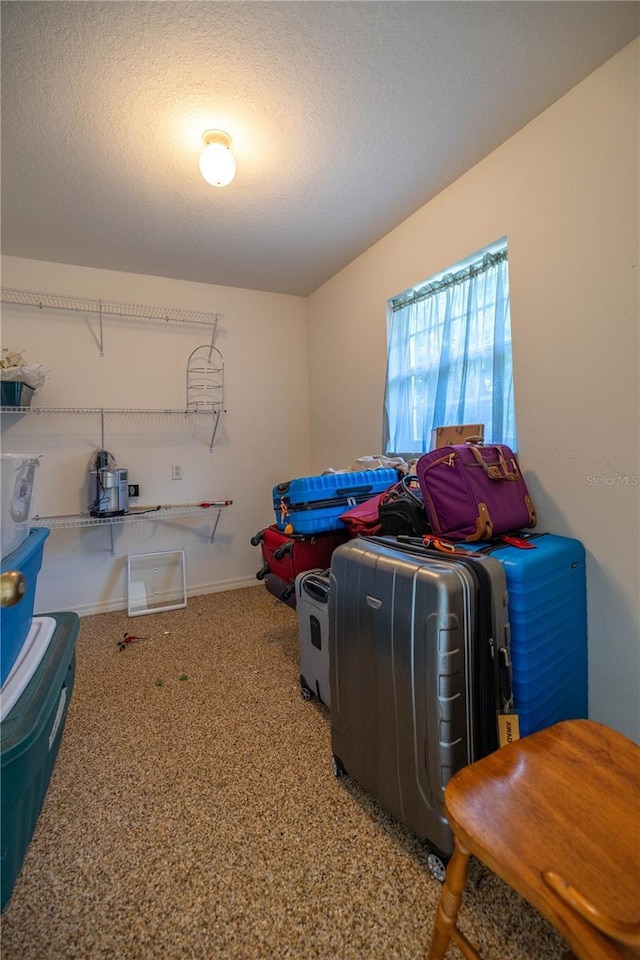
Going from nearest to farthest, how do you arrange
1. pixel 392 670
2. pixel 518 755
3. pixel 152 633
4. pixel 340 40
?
pixel 518 755 → pixel 392 670 → pixel 340 40 → pixel 152 633

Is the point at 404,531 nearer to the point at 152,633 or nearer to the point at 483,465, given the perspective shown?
the point at 483,465

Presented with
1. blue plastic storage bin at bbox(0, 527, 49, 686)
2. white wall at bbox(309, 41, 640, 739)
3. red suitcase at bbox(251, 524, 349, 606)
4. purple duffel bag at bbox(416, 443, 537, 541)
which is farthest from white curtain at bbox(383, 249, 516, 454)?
blue plastic storage bin at bbox(0, 527, 49, 686)

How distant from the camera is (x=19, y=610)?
875 millimetres

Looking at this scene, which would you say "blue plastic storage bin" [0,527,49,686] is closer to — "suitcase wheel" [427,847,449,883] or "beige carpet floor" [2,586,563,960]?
"beige carpet floor" [2,586,563,960]

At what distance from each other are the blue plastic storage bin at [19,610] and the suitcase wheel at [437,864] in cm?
117

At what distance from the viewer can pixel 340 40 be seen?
1.34 meters

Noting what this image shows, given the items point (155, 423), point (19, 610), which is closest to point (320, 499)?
point (19, 610)

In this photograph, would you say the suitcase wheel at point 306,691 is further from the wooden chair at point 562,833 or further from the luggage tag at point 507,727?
the wooden chair at point 562,833

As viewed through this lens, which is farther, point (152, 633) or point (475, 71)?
point (152, 633)

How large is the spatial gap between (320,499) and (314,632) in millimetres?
614

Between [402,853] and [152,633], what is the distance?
2.01 meters

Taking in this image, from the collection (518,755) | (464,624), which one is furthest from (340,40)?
(518,755)

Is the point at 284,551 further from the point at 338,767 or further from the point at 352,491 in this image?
the point at 338,767

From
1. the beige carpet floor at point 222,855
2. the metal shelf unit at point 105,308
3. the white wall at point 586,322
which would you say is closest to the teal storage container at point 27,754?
the beige carpet floor at point 222,855
